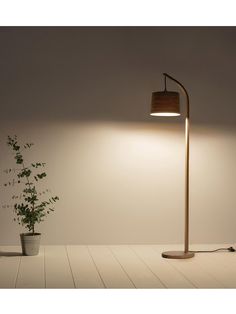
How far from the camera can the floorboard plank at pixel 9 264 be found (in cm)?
440

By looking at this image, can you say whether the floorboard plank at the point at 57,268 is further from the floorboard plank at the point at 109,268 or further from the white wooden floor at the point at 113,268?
the floorboard plank at the point at 109,268

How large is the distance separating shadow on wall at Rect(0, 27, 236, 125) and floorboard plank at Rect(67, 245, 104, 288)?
123 cm

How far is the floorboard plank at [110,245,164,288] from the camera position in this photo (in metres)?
4.37

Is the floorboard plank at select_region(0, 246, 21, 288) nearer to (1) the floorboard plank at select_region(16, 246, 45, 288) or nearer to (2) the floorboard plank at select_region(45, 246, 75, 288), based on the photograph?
(1) the floorboard plank at select_region(16, 246, 45, 288)

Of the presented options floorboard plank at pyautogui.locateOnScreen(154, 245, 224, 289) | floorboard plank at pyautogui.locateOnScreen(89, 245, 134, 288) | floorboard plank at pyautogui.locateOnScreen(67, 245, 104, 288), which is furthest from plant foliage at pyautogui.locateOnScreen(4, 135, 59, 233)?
floorboard plank at pyautogui.locateOnScreen(154, 245, 224, 289)

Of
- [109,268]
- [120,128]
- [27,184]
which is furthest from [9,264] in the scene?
[120,128]

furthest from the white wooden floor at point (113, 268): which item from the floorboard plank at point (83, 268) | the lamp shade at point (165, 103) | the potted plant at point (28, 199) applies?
the lamp shade at point (165, 103)

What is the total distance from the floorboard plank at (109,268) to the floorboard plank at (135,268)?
4 centimetres

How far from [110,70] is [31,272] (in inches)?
84.5

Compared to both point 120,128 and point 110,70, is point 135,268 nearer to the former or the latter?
point 120,128

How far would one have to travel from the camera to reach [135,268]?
4.89 m

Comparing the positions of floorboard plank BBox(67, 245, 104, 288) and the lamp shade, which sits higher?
the lamp shade
